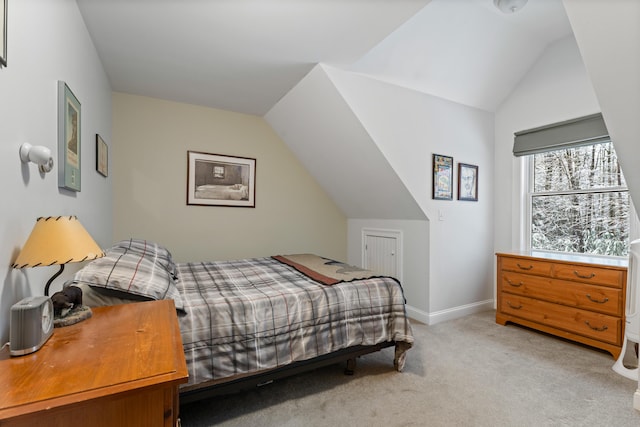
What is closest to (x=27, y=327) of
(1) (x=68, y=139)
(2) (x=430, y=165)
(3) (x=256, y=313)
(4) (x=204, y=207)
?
(3) (x=256, y=313)

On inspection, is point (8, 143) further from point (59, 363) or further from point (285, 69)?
point (285, 69)

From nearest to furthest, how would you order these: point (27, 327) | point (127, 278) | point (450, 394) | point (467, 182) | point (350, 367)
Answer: point (27, 327)
point (127, 278)
point (450, 394)
point (350, 367)
point (467, 182)

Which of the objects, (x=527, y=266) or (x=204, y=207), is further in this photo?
(x=204, y=207)

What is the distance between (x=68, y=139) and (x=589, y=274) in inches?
143

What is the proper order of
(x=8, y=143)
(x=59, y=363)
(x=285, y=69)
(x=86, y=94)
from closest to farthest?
(x=59, y=363), (x=8, y=143), (x=86, y=94), (x=285, y=69)

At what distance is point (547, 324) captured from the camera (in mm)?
2697

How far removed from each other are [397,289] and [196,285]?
54.0 inches

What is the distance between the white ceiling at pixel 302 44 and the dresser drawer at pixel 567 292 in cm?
191

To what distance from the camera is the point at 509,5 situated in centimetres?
226

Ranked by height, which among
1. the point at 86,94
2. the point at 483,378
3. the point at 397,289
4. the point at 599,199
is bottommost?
the point at 483,378

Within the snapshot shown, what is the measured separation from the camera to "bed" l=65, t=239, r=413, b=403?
1489mm

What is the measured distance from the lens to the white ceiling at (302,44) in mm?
1854

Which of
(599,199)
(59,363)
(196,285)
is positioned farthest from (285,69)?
(599,199)

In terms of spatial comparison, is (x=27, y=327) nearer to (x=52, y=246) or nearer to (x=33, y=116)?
(x=52, y=246)
